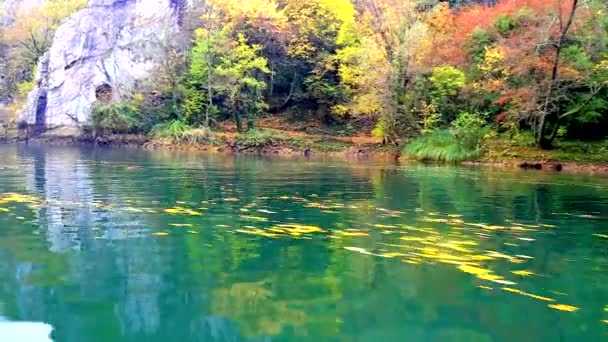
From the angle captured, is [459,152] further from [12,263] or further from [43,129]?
[43,129]

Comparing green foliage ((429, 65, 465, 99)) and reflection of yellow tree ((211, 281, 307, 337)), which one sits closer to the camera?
reflection of yellow tree ((211, 281, 307, 337))

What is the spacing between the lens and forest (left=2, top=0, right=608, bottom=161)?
2695 cm

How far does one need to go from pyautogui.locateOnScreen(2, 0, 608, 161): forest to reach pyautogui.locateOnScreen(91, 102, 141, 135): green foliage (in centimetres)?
9

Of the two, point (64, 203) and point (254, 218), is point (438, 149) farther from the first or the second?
point (64, 203)

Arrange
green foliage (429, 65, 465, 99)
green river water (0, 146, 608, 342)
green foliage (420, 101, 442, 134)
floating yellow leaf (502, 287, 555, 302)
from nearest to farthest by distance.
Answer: green river water (0, 146, 608, 342) → floating yellow leaf (502, 287, 555, 302) → green foliage (429, 65, 465, 99) → green foliage (420, 101, 442, 134)

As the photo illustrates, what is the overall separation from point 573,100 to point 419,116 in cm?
899

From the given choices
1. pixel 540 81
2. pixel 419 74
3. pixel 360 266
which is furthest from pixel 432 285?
pixel 419 74

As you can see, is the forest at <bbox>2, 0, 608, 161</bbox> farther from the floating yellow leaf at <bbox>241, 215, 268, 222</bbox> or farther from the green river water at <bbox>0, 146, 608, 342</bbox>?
the floating yellow leaf at <bbox>241, 215, 268, 222</bbox>

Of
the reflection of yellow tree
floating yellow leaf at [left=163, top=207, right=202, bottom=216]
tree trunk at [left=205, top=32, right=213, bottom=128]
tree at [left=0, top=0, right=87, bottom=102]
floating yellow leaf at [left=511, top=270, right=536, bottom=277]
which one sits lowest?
the reflection of yellow tree

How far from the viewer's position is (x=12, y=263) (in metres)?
6.99

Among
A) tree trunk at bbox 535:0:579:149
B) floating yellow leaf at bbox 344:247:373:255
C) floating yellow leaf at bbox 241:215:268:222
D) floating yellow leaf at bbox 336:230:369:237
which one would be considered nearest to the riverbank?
tree trunk at bbox 535:0:579:149

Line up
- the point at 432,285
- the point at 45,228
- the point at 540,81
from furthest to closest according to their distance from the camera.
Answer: the point at 540,81 → the point at 45,228 → the point at 432,285

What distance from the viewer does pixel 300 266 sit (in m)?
7.11

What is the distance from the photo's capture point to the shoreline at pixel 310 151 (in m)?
26.4
